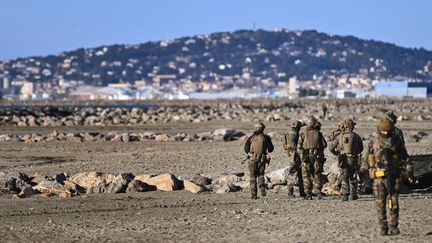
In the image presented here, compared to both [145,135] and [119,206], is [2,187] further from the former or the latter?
[145,135]

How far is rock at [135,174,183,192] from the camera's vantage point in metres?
18.6

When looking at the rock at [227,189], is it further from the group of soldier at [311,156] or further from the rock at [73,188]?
the rock at [73,188]

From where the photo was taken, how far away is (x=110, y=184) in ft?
60.7

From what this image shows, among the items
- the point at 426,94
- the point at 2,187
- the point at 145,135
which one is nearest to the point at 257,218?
the point at 2,187

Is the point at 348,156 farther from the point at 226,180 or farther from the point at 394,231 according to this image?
the point at 394,231

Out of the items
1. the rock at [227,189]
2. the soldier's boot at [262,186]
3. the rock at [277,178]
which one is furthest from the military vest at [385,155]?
the rock at [277,178]

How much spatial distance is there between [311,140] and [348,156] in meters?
0.67

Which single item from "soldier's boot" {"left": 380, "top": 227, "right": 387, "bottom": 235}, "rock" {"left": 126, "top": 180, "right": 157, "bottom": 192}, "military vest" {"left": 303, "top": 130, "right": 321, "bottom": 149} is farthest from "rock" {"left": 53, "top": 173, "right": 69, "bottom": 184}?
"soldier's boot" {"left": 380, "top": 227, "right": 387, "bottom": 235}

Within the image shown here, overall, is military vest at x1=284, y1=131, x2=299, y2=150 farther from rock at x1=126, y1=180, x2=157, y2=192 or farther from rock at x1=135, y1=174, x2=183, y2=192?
rock at x1=126, y1=180, x2=157, y2=192

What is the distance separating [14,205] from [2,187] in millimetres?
1902

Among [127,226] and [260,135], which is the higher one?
[260,135]

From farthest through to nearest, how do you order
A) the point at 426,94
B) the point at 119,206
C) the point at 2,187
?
the point at 426,94
the point at 2,187
the point at 119,206

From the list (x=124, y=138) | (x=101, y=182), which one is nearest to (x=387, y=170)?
(x=101, y=182)

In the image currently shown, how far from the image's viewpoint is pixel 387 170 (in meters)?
11.8
